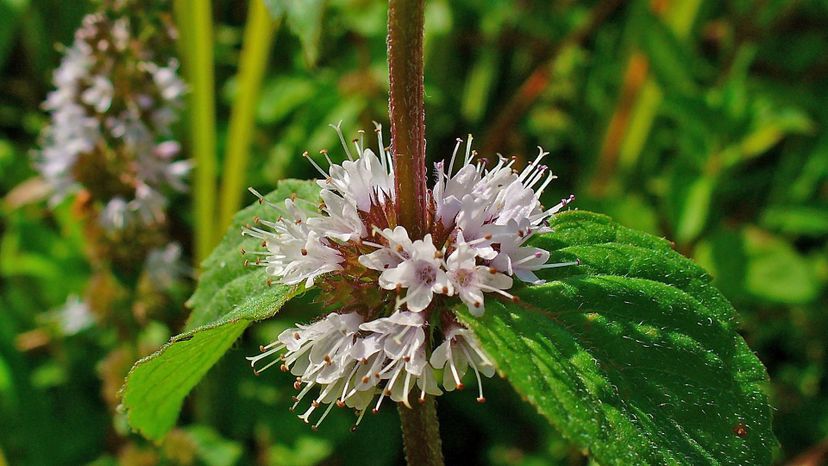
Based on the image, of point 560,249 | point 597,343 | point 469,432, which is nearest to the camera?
point 597,343

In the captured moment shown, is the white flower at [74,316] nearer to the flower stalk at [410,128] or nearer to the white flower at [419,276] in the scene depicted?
the flower stalk at [410,128]

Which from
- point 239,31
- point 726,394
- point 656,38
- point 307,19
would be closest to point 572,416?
point 726,394

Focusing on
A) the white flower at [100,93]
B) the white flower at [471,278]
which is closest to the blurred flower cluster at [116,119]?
the white flower at [100,93]

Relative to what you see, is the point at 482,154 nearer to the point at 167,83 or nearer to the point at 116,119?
the point at 167,83

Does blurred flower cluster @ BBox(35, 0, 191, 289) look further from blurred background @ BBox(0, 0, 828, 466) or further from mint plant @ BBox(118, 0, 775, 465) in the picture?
mint plant @ BBox(118, 0, 775, 465)

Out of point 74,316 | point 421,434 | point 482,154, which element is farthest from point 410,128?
point 482,154

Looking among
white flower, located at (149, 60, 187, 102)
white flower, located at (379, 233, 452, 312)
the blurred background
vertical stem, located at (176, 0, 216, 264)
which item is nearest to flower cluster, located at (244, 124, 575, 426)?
white flower, located at (379, 233, 452, 312)

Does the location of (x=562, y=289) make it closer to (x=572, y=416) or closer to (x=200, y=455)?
(x=572, y=416)
